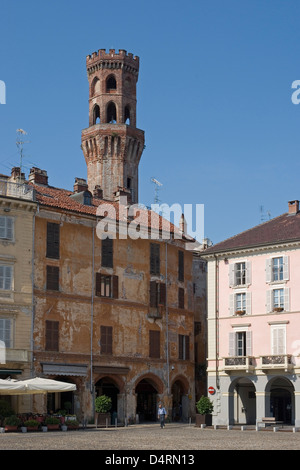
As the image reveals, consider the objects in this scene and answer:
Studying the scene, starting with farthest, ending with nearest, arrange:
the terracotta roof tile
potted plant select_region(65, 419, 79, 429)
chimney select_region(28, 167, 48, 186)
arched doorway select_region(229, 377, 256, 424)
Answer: chimney select_region(28, 167, 48, 186), arched doorway select_region(229, 377, 256, 424), the terracotta roof tile, potted plant select_region(65, 419, 79, 429)

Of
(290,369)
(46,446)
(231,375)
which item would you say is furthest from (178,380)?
(46,446)

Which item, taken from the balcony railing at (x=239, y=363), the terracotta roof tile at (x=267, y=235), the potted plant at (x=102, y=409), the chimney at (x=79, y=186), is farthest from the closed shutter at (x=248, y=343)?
the chimney at (x=79, y=186)

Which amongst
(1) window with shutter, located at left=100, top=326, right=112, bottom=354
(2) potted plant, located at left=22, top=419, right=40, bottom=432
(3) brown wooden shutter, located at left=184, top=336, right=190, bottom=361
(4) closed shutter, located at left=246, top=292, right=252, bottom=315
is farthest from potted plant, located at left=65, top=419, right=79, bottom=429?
(3) brown wooden shutter, located at left=184, top=336, right=190, bottom=361

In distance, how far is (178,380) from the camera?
62688 mm

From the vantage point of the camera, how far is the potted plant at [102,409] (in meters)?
51.9

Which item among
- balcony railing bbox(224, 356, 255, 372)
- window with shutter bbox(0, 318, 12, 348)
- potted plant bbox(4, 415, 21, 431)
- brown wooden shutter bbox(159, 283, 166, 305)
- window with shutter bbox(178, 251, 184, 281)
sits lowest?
potted plant bbox(4, 415, 21, 431)

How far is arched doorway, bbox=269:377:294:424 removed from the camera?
5812cm

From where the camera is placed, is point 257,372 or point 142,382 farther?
point 142,382

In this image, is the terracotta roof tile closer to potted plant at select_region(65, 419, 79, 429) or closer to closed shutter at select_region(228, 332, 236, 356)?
closed shutter at select_region(228, 332, 236, 356)

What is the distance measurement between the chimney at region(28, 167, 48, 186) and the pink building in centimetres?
1360

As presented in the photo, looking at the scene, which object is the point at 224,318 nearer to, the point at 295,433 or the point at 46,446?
the point at 295,433

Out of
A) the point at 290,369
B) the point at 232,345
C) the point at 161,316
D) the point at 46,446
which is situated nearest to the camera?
the point at 46,446

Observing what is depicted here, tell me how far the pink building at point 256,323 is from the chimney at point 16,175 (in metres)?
13.9

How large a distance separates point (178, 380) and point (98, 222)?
13830 millimetres
